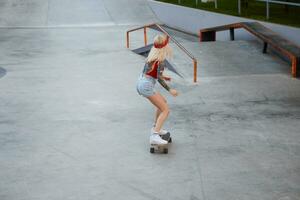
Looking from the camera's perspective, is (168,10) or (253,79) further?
(168,10)

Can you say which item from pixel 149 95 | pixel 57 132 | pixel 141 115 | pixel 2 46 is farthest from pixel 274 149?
pixel 2 46

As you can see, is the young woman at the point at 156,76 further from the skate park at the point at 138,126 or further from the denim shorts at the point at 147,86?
the skate park at the point at 138,126

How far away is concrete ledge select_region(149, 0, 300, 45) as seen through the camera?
63.2 ft

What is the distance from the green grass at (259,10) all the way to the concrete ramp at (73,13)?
319 cm

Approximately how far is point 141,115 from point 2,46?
1131 cm

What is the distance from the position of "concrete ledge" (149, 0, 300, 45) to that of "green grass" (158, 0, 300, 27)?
1.62 feet

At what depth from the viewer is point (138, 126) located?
11.9m

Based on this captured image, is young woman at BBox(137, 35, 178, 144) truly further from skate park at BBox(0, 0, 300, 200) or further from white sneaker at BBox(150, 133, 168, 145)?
skate park at BBox(0, 0, 300, 200)

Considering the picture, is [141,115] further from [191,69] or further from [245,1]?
[245,1]

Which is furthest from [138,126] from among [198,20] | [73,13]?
[73,13]

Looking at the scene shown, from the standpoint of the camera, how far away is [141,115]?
41.5 ft

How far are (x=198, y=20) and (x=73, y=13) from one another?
812cm

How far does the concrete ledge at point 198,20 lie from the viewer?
1927 centimetres

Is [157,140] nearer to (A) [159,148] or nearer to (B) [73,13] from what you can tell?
(A) [159,148]
